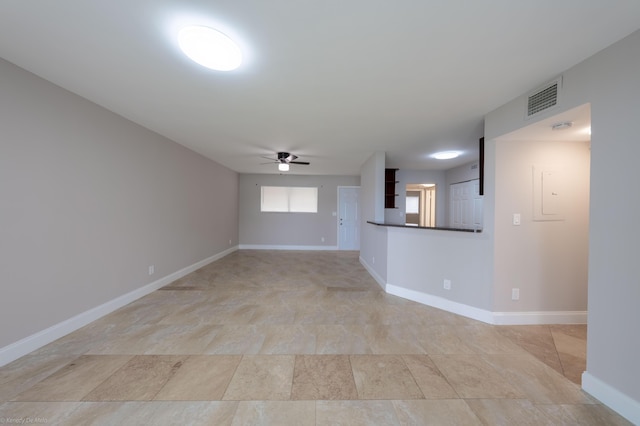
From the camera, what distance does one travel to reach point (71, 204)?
2416 millimetres

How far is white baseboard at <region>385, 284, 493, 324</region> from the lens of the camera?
2783 millimetres

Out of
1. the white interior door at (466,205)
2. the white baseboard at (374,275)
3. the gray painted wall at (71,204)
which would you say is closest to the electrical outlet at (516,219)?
the white baseboard at (374,275)

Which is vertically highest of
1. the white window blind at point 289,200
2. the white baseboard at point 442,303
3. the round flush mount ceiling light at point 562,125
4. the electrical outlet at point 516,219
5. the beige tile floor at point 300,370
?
the round flush mount ceiling light at point 562,125

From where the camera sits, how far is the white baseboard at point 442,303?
110 inches

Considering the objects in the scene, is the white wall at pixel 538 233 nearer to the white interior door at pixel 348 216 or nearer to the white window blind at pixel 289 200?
the white interior door at pixel 348 216

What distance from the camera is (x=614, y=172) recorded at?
1.56m

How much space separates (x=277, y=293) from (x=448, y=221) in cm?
535

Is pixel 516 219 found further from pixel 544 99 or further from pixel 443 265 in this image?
pixel 544 99

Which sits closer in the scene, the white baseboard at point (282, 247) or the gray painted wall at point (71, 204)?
the gray painted wall at point (71, 204)

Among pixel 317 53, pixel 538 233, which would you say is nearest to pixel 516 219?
pixel 538 233

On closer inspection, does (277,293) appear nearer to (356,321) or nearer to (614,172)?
(356,321)

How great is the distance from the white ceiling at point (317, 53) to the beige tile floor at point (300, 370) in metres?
2.39

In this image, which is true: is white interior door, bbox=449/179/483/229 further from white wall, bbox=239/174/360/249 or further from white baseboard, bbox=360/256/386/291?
white wall, bbox=239/174/360/249

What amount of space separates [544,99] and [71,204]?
4.61 metres
